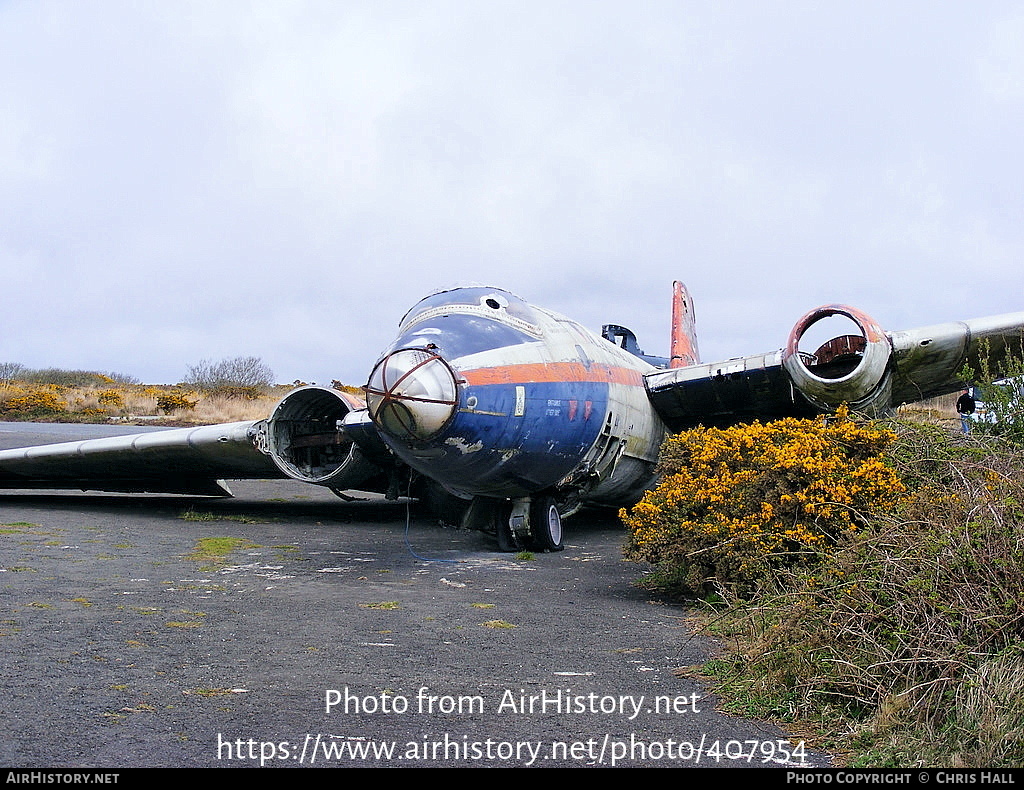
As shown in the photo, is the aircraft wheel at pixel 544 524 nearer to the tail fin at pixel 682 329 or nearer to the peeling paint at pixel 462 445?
the peeling paint at pixel 462 445

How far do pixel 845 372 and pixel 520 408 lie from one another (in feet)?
12.3

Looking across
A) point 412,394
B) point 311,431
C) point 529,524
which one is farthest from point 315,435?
point 412,394

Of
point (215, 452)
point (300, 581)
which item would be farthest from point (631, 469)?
point (215, 452)

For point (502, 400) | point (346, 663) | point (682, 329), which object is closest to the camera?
point (346, 663)

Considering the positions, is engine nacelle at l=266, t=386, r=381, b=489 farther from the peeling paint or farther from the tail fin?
the tail fin

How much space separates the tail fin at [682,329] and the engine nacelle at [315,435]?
6524mm

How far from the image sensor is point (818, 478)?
6648 millimetres

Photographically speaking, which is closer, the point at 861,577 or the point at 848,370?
the point at 861,577

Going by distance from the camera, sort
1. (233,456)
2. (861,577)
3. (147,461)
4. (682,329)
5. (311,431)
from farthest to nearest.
Answer: 1. (682,329)
2. (147,461)
3. (233,456)
4. (311,431)
5. (861,577)

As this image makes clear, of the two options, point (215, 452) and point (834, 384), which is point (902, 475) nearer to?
point (834, 384)

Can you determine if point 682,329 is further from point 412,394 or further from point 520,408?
point 412,394

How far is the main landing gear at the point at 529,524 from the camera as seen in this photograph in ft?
32.2

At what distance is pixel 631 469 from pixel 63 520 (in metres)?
7.62

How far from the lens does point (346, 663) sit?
496 cm
